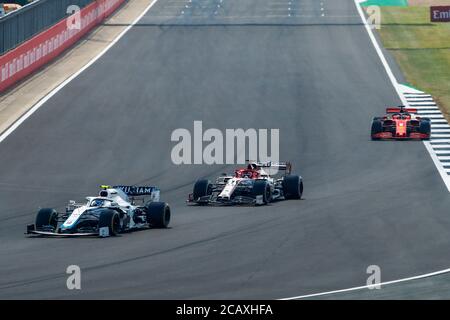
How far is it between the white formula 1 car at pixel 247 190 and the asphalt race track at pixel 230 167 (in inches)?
22.9

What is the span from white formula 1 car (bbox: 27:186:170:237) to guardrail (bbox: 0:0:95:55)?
2336 cm

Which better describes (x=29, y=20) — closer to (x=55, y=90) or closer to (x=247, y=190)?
(x=55, y=90)

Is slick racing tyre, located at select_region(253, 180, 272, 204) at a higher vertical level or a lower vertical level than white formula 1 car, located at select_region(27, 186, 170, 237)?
higher

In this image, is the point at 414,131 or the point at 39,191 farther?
the point at 414,131

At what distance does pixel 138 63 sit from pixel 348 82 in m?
11.1

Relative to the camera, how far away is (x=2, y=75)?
152ft

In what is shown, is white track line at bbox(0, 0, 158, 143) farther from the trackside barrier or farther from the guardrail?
the guardrail

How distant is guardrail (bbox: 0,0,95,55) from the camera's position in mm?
46931

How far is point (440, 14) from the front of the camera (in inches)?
2586

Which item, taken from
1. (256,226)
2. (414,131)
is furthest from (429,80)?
(256,226)
